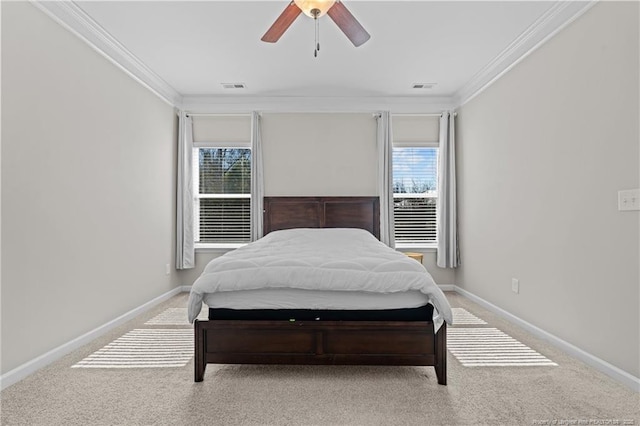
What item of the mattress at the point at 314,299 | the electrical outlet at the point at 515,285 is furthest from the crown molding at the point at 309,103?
the mattress at the point at 314,299

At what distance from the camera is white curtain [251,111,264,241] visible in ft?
15.4

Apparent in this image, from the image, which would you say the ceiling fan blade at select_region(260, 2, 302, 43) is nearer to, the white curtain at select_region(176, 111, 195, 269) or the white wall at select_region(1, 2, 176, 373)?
the white wall at select_region(1, 2, 176, 373)

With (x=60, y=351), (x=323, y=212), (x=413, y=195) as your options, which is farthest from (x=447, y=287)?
(x=60, y=351)

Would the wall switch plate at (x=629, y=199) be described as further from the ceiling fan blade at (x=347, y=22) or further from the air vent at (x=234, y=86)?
the air vent at (x=234, y=86)

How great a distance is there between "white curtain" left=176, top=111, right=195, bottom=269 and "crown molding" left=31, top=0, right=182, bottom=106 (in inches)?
19.7

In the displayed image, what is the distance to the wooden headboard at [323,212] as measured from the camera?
4734mm

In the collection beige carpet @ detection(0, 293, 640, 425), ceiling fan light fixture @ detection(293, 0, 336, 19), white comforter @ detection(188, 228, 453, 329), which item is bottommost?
beige carpet @ detection(0, 293, 640, 425)

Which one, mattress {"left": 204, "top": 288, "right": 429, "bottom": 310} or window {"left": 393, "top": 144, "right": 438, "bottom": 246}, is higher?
window {"left": 393, "top": 144, "right": 438, "bottom": 246}

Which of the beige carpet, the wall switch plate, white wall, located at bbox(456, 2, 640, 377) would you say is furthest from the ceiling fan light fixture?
the beige carpet

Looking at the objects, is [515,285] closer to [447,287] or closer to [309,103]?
[447,287]

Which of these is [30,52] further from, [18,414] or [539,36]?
[539,36]

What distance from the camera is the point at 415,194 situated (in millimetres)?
5016

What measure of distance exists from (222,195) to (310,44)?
2330 mm

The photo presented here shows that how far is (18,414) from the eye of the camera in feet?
6.23
